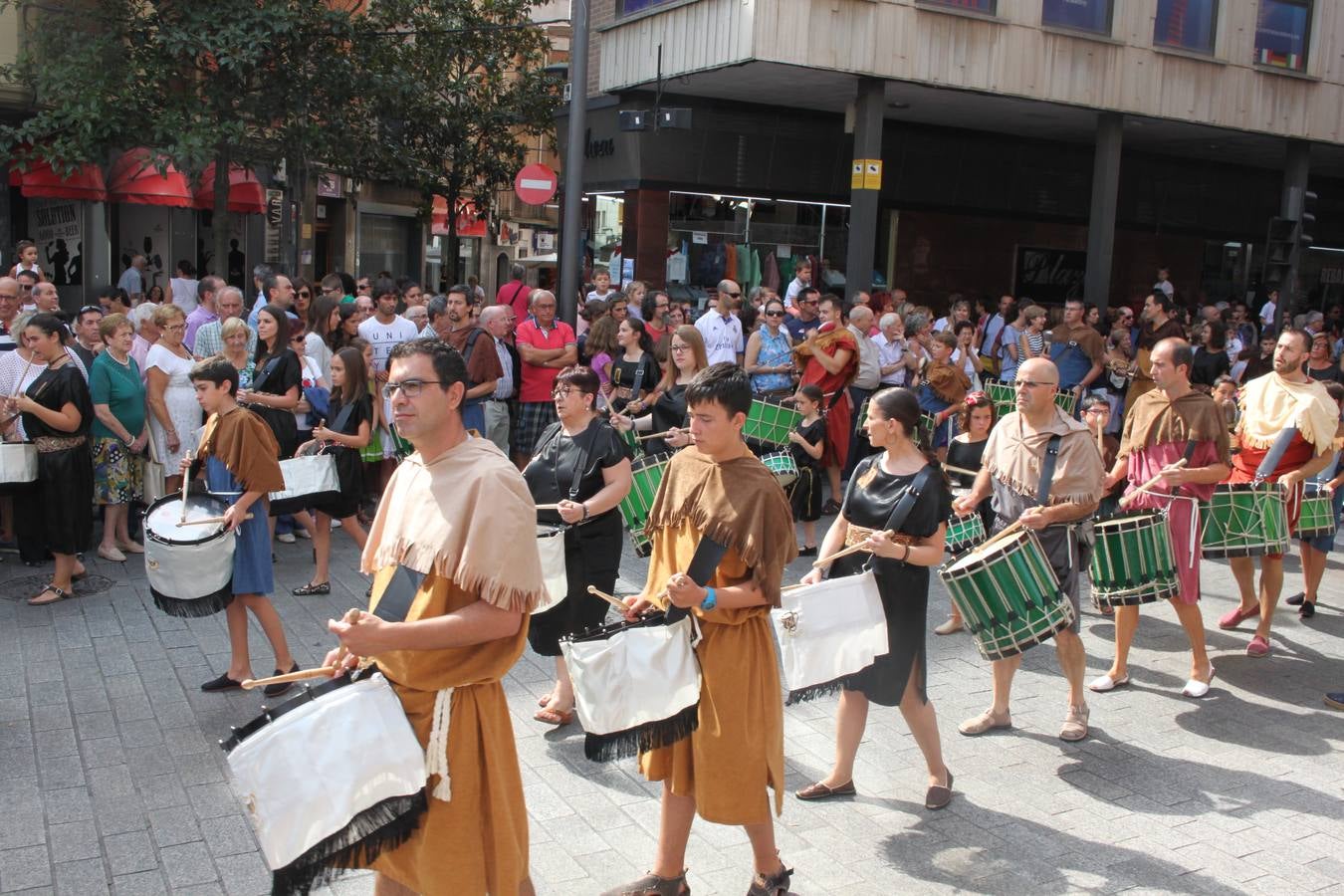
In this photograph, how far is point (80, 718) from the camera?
5855mm

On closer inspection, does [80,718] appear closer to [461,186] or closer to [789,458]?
[789,458]

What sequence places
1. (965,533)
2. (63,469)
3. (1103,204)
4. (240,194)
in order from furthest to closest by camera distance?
1. (240,194)
2. (1103,204)
3. (63,469)
4. (965,533)

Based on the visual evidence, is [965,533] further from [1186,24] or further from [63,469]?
[1186,24]

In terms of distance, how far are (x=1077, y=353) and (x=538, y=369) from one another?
252 inches

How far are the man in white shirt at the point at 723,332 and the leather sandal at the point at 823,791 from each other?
23.2 feet

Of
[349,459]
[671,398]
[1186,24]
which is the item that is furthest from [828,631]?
[1186,24]

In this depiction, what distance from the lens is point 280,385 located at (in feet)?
29.3

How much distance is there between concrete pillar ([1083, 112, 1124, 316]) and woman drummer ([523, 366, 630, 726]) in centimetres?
1354

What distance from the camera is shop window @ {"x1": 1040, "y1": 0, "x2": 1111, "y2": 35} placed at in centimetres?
1659

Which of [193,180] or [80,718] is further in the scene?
[193,180]

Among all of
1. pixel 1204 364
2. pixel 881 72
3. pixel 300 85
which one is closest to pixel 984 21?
pixel 881 72

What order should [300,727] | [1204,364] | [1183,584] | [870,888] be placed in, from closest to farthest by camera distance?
[300,727]
[870,888]
[1183,584]
[1204,364]

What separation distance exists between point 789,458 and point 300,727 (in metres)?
6.15

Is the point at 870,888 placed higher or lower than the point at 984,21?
lower
